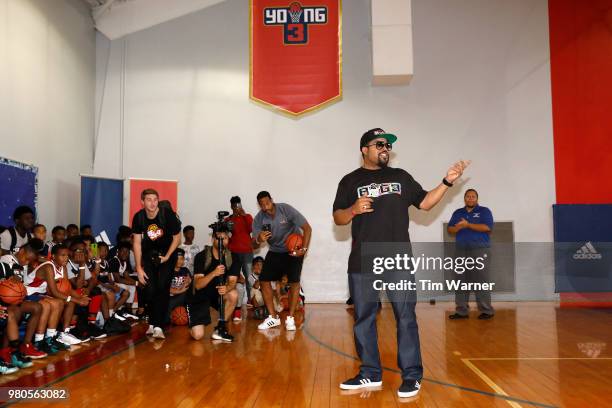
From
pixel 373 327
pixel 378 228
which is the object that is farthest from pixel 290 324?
pixel 378 228

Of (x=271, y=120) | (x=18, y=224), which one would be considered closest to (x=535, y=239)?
(x=271, y=120)

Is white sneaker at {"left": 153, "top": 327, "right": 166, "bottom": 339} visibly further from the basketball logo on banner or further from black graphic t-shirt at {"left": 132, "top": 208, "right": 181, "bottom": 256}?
the basketball logo on banner

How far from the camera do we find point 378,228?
12.4ft

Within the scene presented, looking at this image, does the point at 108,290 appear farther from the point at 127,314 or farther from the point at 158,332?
the point at 158,332

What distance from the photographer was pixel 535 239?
10.1 meters

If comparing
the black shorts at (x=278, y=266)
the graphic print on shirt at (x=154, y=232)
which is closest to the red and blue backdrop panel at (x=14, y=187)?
the graphic print on shirt at (x=154, y=232)

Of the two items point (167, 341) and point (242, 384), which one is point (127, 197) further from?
point (242, 384)

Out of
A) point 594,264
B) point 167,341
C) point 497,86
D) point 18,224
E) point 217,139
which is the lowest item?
point 167,341

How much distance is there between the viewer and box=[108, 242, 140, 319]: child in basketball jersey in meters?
7.86

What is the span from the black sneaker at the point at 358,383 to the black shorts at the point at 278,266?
3104 mm

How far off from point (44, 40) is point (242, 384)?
711 cm

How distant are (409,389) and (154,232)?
11.0ft

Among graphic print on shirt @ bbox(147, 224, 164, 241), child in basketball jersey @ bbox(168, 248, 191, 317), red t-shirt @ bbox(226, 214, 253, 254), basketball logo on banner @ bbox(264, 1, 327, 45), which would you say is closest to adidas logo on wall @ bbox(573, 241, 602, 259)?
red t-shirt @ bbox(226, 214, 253, 254)

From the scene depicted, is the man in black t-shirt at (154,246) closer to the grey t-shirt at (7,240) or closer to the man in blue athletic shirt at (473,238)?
the grey t-shirt at (7,240)
